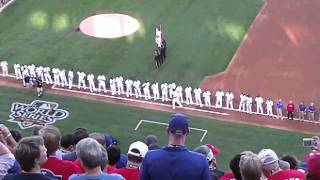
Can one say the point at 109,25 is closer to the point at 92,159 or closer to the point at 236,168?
the point at 236,168

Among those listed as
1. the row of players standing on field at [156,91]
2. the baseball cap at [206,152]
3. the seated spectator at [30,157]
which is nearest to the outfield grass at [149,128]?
the row of players standing on field at [156,91]

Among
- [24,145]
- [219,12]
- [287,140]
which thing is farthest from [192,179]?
[219,12]

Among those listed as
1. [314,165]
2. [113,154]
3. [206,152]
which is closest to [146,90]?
[113,154]

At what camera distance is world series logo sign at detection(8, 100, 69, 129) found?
829 inches

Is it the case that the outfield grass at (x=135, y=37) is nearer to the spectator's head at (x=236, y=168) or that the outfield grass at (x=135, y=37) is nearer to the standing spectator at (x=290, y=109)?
the standing spectator at (x=290, y=109)

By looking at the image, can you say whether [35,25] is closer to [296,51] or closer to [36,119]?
[36,119]

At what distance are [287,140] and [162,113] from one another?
446cm

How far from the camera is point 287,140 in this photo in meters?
20.1

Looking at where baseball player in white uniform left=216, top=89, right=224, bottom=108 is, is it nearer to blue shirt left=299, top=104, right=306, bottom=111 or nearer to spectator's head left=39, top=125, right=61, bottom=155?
blue shirt left=299, top=104, right=306, bottom=111

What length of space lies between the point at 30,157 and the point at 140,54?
19.4 metres

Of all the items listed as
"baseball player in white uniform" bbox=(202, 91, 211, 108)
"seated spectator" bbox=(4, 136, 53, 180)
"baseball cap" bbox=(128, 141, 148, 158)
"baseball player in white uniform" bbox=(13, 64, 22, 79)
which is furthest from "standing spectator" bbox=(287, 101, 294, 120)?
"seated spectator" bbox=(4, 136, 53, 180)

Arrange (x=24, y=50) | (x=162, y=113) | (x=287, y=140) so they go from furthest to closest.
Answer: (x=24, y=50) → (x=162, y=113) → (x=287, y=140)

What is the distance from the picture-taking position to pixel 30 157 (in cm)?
636

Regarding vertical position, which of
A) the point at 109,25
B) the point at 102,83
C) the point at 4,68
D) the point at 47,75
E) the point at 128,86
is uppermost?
the point at 109,25
